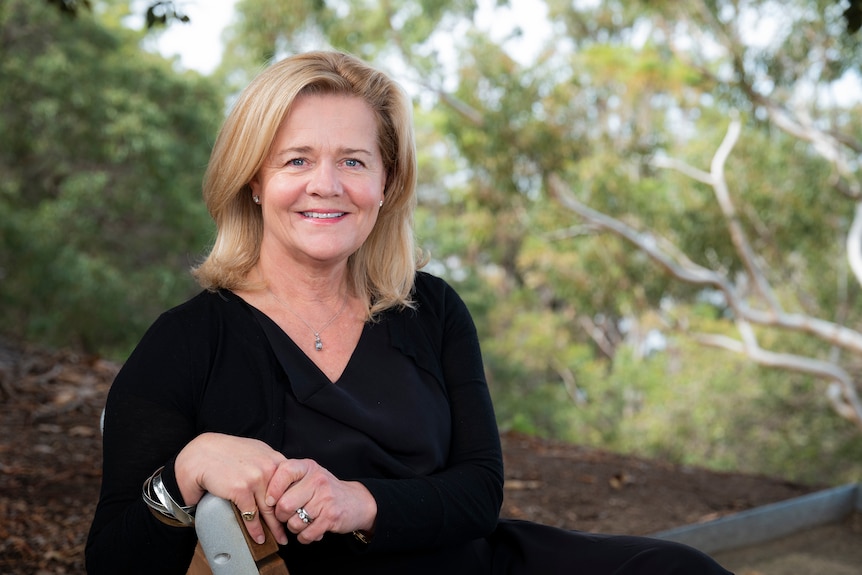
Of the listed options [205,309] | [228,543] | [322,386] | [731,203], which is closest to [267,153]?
[205,309]

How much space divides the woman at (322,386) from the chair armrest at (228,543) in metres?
0.07

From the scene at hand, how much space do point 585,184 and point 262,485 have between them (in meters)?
13.5

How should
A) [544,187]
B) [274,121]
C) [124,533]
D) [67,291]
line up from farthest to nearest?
[544,187] < [67,291] < [274,121] < [124,533]

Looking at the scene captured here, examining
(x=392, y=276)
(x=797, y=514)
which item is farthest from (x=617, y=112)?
(x=392, y=276)

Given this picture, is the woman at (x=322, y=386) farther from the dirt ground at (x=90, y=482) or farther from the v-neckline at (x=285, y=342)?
the dirt ground at (x=90, y=482)

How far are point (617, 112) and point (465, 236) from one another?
4.47 meters

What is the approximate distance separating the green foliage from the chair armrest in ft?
34.7

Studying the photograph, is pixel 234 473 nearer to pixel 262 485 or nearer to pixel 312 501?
pixel 262 485

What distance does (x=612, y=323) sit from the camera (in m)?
21.6

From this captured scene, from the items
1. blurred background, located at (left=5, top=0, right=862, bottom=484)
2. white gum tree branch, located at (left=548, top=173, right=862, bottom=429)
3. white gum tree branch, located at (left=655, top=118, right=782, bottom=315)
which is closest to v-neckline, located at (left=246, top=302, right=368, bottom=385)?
blurred background, located at (left=5, top=0, right=862, bottom=484)

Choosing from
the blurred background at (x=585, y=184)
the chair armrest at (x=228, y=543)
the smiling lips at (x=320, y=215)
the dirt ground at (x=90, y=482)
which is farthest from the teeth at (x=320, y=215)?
the blurred background at (x=585, y=184)

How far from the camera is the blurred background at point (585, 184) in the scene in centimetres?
1217

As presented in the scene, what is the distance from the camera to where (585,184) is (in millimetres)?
14570

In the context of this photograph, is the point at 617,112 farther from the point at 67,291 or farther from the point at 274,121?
the point at 274,121
